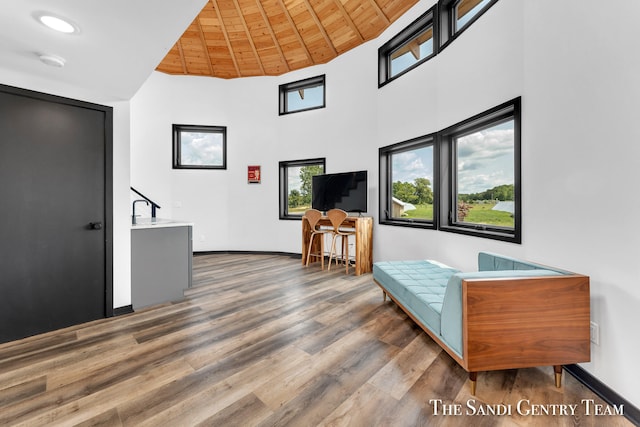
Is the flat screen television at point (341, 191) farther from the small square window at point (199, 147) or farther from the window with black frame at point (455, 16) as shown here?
the small square window at point (199, 147)

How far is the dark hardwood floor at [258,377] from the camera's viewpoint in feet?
4.76

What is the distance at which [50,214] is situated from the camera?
245 cm

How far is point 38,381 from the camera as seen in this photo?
1743mm

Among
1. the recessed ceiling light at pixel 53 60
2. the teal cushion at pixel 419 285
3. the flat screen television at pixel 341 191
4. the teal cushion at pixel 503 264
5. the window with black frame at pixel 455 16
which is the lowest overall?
the teal cushion at pixel 419 285

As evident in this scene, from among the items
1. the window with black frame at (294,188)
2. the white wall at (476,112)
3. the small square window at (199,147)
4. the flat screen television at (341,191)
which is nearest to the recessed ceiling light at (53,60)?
the white wall at (476,112)

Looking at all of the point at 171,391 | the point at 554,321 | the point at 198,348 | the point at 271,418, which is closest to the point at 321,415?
the point at 271,418

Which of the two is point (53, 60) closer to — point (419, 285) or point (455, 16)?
point (419, 285)

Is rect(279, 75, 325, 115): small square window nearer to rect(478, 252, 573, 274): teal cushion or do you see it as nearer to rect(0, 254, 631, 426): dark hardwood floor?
rect(478, 252, 573, 274): teal cushion

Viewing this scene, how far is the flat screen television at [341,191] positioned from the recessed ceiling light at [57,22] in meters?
3.76

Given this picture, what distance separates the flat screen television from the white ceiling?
320 centimetres

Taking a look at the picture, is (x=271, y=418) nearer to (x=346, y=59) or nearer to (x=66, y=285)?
(x=66, y=285)

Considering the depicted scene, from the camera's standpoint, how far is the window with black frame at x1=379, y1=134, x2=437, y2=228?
12.6 ft

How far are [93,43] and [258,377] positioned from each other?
8.17ft

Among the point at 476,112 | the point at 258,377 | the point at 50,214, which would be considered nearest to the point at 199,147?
the point at 50,214
